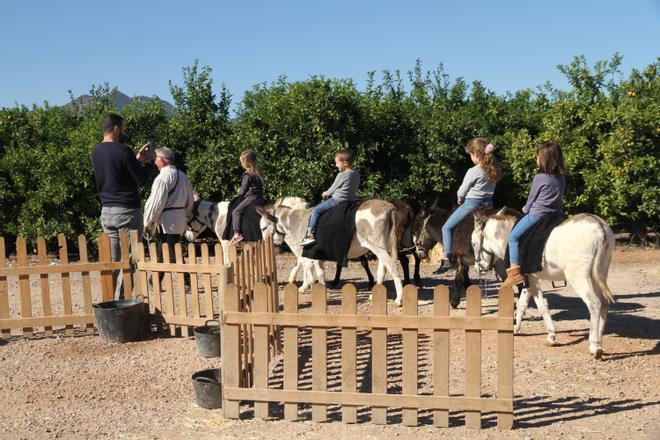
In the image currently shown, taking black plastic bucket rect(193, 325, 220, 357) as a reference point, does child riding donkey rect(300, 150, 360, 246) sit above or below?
above

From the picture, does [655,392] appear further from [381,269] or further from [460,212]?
[381,269]

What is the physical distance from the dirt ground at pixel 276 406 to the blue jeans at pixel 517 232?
0.97 m

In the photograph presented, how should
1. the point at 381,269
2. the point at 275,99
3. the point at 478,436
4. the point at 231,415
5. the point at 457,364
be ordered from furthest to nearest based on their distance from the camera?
1. the point at 275,99
2. the point at 381,269
3. the point at 457,364
4. the point at 231,415
5. the point at 478,436

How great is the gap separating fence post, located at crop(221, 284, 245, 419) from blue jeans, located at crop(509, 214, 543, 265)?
133 inches

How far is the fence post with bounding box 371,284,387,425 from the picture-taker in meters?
5.12

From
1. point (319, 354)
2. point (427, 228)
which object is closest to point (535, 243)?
point (319, 354)

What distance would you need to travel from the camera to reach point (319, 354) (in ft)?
17.1

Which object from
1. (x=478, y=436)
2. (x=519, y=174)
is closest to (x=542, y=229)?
(x=478, y=436)

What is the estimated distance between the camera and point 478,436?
16.1ft

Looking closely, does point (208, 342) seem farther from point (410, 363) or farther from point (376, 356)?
point (410, 363)

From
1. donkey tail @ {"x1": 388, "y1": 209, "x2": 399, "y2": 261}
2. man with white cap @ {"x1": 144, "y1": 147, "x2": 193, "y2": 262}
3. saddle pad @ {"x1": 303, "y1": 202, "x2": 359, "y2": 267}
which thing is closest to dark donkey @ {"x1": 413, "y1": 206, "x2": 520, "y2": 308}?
donkey tail @ {"x1": 388, "y1": 209, "x2": 399, "y2": 261}

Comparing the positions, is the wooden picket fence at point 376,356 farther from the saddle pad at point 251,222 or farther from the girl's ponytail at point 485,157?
the saddle pad at point 251,222

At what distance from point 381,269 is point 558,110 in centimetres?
684

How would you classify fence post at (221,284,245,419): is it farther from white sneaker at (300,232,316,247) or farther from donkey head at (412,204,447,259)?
donkey head at (412,204,447,259)
